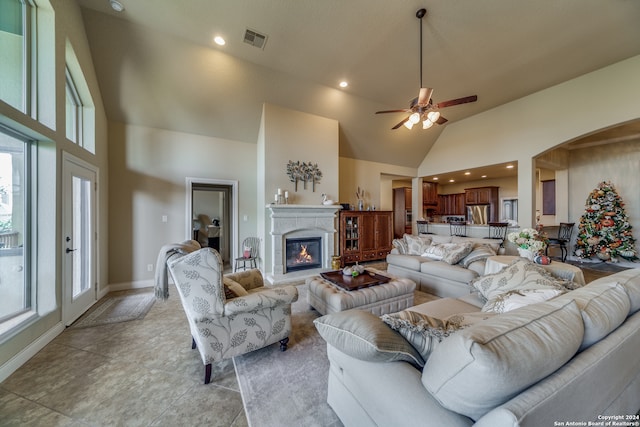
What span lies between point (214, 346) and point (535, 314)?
80.6 inches

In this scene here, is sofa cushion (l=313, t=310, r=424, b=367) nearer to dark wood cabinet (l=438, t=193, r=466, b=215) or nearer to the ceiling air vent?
the ceiling air vent

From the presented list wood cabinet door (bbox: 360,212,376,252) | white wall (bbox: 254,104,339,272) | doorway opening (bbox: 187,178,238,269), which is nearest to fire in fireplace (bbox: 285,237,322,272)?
white wall (bbox: 254,104,339,272)

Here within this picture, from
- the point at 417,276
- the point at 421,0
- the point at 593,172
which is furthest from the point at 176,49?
the point at 593,172

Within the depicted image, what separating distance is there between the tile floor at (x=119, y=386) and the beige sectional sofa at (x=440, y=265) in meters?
2.96

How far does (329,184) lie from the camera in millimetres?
5020

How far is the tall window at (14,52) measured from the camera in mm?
2057

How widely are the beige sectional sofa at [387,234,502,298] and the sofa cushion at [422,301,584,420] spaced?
2.43m

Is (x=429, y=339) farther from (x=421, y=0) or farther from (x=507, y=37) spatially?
(x=507, y=37)

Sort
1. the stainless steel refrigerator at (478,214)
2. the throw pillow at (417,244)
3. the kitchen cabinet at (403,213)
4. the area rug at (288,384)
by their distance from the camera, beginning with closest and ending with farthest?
1. the area rug at (288,384)
2. the throw pillow at (417,244)
3. the kitchen cabinet at (403,213)
4. the stainless steel refrigerator at (478,214)

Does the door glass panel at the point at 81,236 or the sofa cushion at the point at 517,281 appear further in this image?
the door glass panel at the point at 81,236

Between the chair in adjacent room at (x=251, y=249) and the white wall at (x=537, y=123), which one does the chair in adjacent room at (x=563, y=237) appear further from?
the chair in adjacent room at (x=251, y=249)

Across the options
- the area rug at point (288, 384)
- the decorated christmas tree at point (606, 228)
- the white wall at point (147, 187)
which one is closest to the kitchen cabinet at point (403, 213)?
the decorated christmas tree at point (606, 228)

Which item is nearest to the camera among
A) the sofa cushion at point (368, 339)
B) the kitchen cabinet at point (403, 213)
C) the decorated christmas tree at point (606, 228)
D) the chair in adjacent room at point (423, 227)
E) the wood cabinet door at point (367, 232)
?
the sofa cushion at point (368, 339)

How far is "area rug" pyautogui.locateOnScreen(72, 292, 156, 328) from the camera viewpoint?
2.74 meters
